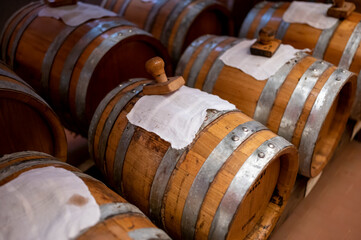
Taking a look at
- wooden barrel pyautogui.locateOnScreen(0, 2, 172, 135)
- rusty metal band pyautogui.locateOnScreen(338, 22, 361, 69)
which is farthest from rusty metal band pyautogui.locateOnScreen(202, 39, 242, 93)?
rusty metal band pyautogui.locateOnScreen(338, 22, 361, 69)

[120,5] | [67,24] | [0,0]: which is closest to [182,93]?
[67,24]

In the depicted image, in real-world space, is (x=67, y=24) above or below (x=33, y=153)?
above

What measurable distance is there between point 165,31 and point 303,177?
190cm

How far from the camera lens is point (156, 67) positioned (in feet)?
6.28

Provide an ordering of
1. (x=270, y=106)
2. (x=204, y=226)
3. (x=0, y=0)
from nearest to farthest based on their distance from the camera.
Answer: (x=204, y=226)
(x=270, y=106)
(x=0, y=0)

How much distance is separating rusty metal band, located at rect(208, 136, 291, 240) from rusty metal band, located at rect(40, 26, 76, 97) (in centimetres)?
181

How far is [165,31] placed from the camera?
10.6 feet

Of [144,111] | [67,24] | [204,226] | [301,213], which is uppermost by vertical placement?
[67,24]

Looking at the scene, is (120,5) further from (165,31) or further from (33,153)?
(33,153)

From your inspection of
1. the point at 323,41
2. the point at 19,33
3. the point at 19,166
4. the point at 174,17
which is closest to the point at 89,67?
the point at 19,33

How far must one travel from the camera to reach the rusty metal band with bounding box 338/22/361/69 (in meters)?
2.58

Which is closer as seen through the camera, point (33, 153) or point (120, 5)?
point (33, 153)

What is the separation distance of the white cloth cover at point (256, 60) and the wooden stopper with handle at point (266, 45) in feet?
0.10

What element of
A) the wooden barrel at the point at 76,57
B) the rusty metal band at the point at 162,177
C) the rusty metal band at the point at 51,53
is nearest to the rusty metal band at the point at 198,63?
the wooden barrel at the point at 76,57
